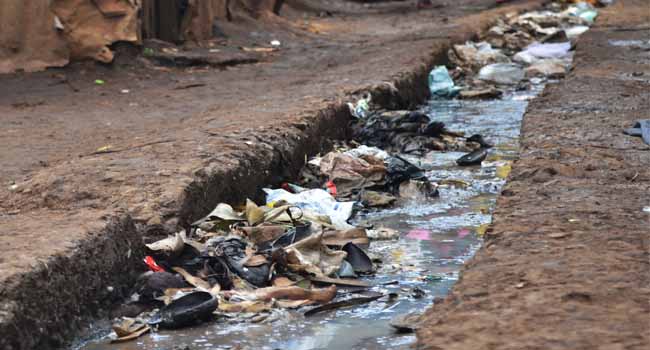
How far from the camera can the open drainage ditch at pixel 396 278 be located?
297cm

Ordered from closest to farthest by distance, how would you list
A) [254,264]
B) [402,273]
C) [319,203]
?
[254,264] < [402,273] < [319,203]

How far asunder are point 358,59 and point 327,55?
2.34 ft

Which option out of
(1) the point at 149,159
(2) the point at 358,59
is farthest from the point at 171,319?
(2) the point at 358,59

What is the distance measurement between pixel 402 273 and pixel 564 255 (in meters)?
0.94

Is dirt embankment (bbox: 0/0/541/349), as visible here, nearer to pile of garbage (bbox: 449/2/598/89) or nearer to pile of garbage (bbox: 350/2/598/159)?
pile of garbage (bbox: 350/2/598/159)

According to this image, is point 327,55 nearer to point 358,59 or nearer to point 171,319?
point 358,59

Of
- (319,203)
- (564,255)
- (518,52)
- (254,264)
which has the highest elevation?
(564,255)

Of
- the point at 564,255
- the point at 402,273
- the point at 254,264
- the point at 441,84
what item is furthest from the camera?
the point at 441,84

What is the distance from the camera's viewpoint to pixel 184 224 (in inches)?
157

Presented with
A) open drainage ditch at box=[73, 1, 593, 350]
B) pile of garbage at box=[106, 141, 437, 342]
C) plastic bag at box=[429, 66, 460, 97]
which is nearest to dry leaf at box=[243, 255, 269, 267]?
pile of garbage at box=[106, 141, 437, 342]

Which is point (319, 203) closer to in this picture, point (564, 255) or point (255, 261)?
point (255, 261)

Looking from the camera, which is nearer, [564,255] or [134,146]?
[564,255]

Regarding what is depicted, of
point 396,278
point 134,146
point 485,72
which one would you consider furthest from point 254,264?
point 485,72

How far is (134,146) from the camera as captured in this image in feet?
16.5
